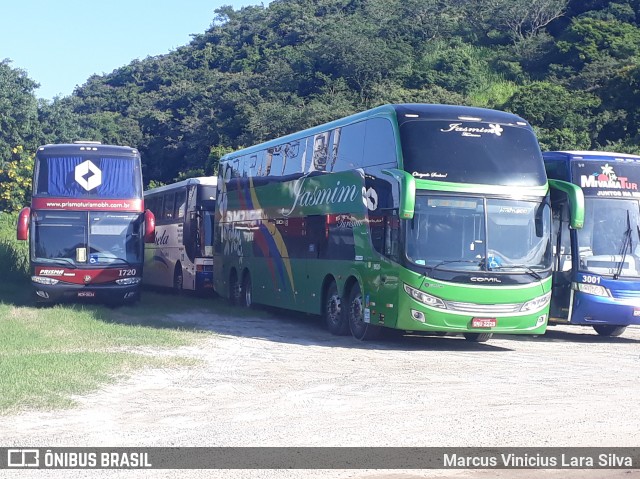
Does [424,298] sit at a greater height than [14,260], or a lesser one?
greater

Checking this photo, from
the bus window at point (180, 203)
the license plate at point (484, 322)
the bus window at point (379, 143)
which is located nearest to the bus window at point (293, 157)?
the bus window at point (379, 143)

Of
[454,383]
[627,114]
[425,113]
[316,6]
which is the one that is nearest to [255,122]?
[627,114]

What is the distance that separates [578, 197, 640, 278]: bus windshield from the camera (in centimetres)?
1789

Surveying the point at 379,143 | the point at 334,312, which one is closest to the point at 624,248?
the point at 379,143

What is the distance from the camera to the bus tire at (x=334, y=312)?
18.4m

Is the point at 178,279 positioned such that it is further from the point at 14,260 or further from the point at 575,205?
the point at 575,205

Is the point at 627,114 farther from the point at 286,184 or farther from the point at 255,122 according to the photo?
the point at 286,184

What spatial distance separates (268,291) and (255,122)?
35.6 metres

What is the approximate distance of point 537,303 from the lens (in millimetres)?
16219

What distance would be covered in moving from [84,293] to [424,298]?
10.7 meters

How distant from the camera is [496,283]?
52.1 feet

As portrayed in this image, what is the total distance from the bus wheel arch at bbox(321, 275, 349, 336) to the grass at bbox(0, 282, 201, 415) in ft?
8.68

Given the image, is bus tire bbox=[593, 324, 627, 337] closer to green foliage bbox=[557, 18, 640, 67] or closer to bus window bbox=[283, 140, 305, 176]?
bus window bbox=[283, 140, 305, 176]

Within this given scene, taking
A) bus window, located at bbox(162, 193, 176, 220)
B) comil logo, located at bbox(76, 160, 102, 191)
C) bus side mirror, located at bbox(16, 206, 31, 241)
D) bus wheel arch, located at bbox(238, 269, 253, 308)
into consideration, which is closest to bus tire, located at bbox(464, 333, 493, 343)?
bus wheel arch, located at bbox(238, 269, 253, 308)
